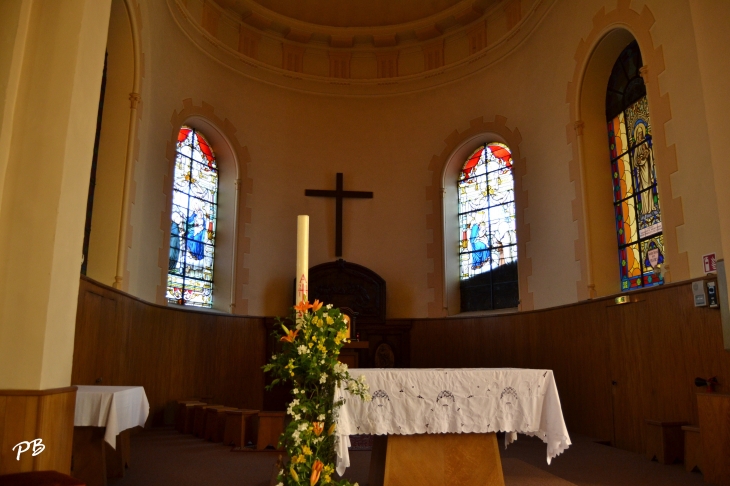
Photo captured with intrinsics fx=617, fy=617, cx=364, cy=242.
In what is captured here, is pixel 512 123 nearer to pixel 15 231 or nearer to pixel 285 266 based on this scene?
pixel 285 266

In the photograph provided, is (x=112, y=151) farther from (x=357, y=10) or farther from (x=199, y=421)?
(x=357, y=10)

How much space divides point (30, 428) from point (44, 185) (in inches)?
61.2

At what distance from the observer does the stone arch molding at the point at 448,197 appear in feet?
32.2

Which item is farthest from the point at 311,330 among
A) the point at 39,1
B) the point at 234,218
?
the point at 234,218

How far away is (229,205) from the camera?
1016cm

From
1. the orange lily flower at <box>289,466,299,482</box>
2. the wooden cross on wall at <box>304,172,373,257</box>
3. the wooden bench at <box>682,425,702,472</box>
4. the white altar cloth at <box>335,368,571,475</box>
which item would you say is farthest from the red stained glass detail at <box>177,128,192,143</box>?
the wooden bench at <box>682,425,702,472</box>

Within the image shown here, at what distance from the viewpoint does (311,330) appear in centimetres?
339

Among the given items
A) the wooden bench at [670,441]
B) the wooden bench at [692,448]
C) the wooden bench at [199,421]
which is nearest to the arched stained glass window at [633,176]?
the wooden bench at [670,441]

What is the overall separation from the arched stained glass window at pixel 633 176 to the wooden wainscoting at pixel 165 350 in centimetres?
551

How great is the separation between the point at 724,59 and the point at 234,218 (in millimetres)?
7098

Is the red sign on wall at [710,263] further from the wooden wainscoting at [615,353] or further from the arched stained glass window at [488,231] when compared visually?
the arched stained glass window at [488,231]

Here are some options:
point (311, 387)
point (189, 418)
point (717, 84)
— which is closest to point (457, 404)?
point (311, 387)

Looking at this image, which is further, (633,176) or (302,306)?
(633,176)

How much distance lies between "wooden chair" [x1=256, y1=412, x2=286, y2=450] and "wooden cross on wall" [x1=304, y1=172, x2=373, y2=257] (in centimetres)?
429
